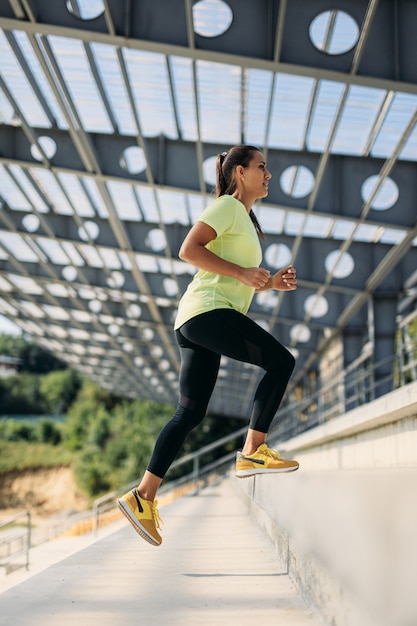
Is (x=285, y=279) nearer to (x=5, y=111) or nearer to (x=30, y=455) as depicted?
(x=5, y=111)

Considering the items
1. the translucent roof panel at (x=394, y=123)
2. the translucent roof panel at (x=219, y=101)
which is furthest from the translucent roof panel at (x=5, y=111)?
the translucent roof panel at (x=394, y=123)

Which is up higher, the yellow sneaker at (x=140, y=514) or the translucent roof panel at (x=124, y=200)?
the translucent roof panel at (x=124, y=200)

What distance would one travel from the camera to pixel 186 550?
158 inches

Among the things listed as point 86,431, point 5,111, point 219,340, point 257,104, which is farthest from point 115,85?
point 86,431

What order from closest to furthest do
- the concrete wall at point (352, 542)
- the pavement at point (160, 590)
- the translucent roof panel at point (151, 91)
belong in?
the concrete wall at point (352, 542), the pavement at point (160, 590), the translucent roof panel at point (151, 91)

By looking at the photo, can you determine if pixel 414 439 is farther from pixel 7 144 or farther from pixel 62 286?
pixel 62 286

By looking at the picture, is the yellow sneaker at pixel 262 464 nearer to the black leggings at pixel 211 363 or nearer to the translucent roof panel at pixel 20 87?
the black leggings at pixel 211 363

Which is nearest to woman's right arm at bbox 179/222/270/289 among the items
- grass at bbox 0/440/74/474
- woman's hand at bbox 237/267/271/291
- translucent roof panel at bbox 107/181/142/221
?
woman's hand at bbox 237/267/271/291

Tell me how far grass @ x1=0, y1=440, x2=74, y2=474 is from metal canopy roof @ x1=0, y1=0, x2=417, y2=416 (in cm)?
5883

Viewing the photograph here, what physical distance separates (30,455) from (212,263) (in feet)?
278

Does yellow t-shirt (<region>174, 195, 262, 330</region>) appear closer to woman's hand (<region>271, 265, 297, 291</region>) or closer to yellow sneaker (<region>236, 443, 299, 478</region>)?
woman's hand (<region>271, 265, 297, 291</region>)

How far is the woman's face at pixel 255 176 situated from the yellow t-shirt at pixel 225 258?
0.15m

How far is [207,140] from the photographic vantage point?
43.9ft

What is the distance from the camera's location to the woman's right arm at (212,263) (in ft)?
9.93
